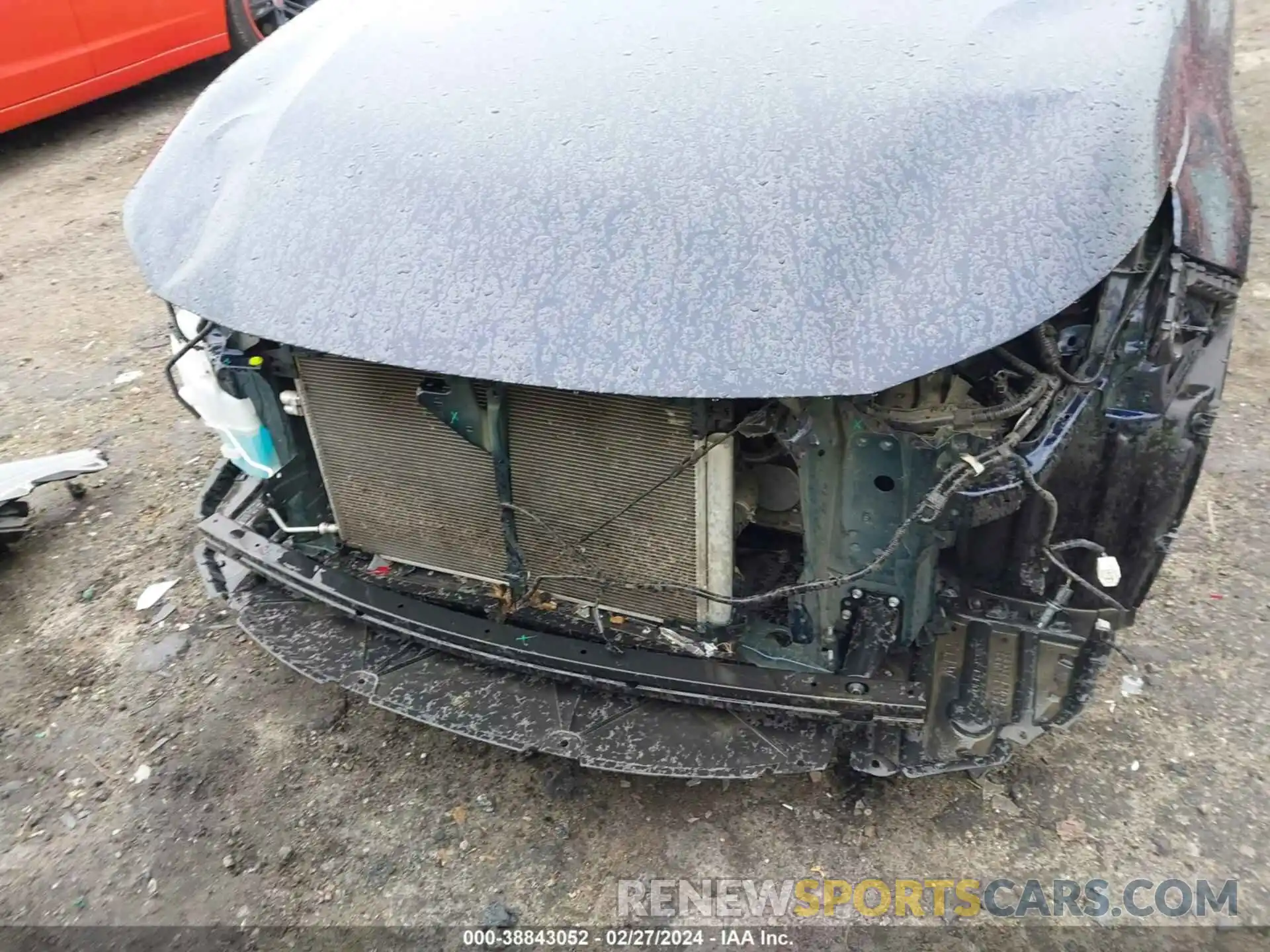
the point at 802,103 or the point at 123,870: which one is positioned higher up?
the point at 802,103

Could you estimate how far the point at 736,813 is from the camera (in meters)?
2.35

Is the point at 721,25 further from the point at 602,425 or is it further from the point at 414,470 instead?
the point at 414,470

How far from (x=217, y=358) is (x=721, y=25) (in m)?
1.37

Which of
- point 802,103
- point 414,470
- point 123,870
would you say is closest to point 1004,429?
point 802,103

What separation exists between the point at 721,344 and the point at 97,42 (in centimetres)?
618

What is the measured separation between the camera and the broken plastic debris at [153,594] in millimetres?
3111

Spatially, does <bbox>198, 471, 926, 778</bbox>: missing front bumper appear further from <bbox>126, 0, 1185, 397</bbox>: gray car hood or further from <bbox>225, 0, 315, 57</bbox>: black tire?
<bbox>225, 0, 315, 57</bbox>: black tire

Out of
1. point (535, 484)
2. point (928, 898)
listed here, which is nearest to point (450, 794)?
point (535, 484)

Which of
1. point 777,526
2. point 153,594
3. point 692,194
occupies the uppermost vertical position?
point 692,194

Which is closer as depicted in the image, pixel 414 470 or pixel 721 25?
pixel 721 25

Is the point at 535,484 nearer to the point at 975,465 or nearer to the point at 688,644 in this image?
the point at 688,644

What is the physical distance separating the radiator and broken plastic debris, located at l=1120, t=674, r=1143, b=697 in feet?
3.95

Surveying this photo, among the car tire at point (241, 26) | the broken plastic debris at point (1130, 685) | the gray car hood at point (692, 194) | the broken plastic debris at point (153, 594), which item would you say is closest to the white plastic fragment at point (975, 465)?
the gray car hood at point (692, 194)

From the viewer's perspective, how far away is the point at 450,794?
2.45 m
